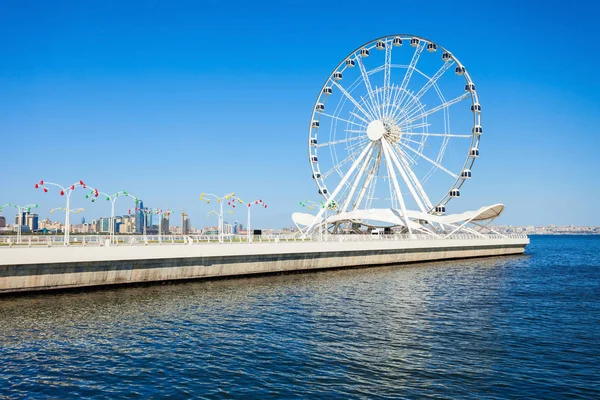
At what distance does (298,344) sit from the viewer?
20.8 m

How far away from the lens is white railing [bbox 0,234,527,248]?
35.9m

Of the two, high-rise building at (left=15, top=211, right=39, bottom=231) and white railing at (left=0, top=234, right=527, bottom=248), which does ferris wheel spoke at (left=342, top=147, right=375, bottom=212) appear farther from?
high-rise building at (left=15, top=211, right=39, bottom=231)

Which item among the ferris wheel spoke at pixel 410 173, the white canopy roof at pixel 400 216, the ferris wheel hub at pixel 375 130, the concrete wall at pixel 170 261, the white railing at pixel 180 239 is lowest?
the concrete wall at pixel 170 261

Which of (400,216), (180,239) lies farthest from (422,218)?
(180,239)

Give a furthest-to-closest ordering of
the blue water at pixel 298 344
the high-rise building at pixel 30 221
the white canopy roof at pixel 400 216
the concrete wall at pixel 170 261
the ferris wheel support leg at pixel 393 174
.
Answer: the high-rise building at pixel 30 221
the white canopy roof at pixel 400 216
the ferris wheel support leg at pixel 393 174
the concrete wall at pixel 170 261
the blue water at pixel 298 344

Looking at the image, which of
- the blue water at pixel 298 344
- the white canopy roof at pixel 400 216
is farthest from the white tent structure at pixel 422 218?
the blue water at pixel 298 344

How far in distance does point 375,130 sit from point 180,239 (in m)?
35.8

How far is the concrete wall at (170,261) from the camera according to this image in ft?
105

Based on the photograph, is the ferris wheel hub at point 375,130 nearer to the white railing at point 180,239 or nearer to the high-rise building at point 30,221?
the white railing at point 180,239

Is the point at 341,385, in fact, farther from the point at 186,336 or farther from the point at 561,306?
the point at 561,306

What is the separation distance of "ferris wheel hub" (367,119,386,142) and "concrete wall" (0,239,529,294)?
15.9m

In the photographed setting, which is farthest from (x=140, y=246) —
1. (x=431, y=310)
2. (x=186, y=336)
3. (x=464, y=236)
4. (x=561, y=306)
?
(x=464, y=236)

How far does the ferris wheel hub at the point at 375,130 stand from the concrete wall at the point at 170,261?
15.9 meters

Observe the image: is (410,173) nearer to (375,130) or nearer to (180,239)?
(375,130)
